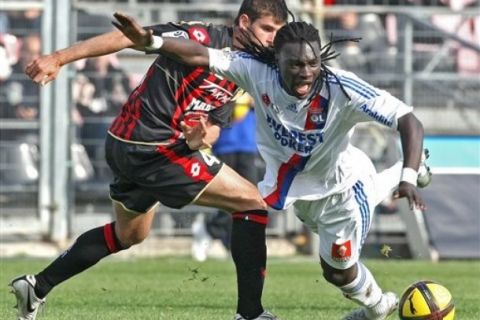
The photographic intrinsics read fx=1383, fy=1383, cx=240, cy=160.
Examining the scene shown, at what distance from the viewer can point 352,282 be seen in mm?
8414

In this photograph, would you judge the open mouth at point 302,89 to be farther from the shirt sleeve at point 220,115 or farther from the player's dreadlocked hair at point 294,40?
the shirt sleeve at point 220,115

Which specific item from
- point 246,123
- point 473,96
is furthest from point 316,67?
point 473,96

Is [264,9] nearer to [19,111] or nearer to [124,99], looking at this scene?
[124,99]

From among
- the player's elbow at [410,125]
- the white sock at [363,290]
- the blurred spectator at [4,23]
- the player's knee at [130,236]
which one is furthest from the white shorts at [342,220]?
the blurred spectator at [4,23]

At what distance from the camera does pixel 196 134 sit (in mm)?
8242

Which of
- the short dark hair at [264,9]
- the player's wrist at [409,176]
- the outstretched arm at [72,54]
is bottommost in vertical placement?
the player's wrist at [409,176]

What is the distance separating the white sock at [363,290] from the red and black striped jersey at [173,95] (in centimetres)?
148

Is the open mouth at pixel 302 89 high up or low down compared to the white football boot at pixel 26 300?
up

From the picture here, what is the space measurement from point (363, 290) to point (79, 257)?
1.90 meters

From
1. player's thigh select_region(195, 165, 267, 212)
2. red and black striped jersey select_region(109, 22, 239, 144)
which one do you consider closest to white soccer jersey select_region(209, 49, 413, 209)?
player's thigh select_region(195, 165, 267, 212)

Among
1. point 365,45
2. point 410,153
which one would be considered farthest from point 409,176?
point 365,45

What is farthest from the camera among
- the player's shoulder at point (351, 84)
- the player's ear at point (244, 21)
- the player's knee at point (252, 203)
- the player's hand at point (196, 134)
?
the player's ear at point (244, 21)

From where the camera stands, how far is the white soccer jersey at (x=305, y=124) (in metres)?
7.82

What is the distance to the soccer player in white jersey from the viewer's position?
7.63 metres
